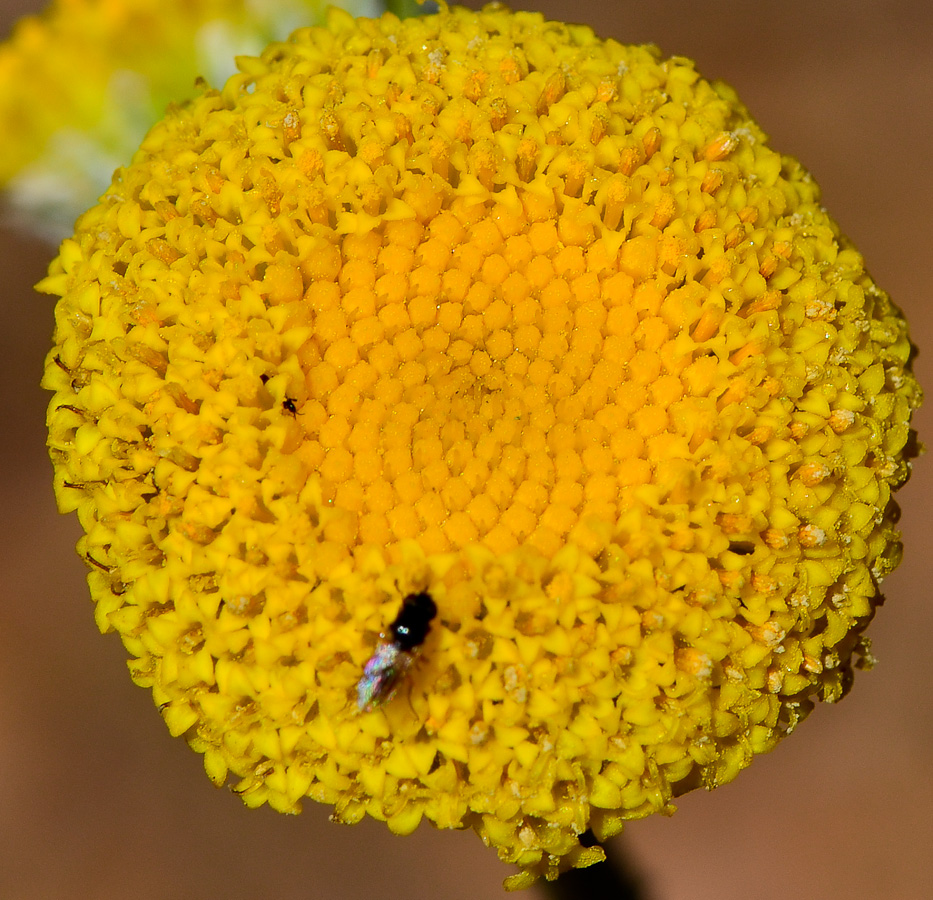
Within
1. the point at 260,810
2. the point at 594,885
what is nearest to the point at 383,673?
the point at 594,885

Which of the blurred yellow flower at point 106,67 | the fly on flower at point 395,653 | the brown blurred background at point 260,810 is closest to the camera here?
the fly on flower at point 395,653

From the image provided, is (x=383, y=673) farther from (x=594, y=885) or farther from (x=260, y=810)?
(x=260, y=810)

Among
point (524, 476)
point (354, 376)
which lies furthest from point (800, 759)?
point (354, 376)

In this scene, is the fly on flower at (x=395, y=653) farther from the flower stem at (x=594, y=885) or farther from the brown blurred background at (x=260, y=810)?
the brown blurred background at (x=260, y=810)

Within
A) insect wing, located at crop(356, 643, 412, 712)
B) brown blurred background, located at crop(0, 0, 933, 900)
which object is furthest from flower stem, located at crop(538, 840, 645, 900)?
insect wing, located at crop(356, 643, 412, 712)

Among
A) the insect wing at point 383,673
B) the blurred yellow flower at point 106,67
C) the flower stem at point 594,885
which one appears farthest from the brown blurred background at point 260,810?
the insect wing at point 383,673

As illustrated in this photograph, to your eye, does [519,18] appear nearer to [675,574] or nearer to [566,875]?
[675,574]
